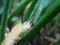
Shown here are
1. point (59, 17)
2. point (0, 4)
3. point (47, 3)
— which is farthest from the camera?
point (0, 4)

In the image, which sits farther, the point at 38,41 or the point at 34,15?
the point at 38,41

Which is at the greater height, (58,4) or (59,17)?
(59,17)

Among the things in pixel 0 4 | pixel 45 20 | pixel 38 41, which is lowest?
pixel 45 20

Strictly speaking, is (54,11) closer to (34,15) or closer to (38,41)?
(34,15)

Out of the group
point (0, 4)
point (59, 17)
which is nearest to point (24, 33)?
point (59, 17)

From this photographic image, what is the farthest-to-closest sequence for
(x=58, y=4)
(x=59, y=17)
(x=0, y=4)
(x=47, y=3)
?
1. (x=0, y=4)
2. (x=59, y=17)
3. (x=47, y=3)
4. (x=58, y=4)
